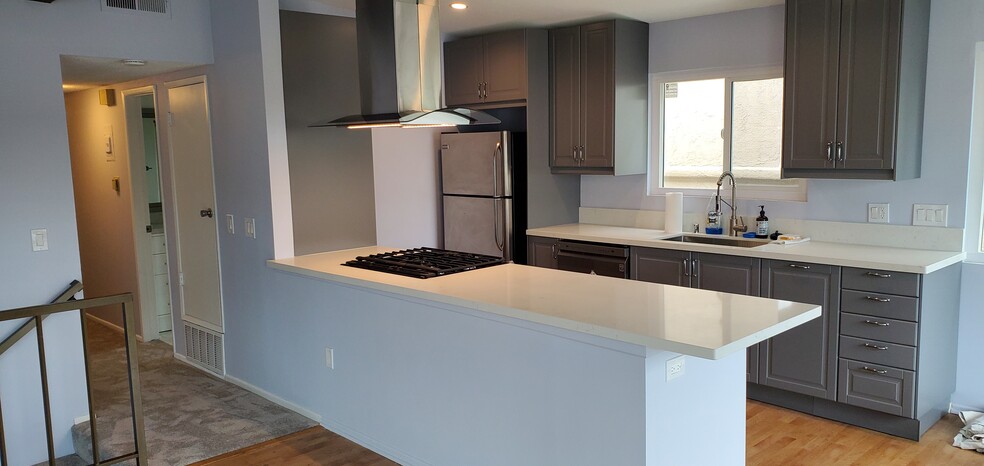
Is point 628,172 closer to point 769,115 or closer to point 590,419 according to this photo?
point 769,115

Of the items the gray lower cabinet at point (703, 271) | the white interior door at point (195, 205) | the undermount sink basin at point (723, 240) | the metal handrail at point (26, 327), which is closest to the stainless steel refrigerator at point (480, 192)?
the gray lower cabinet at point (703, 271)

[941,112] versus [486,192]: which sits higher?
[941,112]

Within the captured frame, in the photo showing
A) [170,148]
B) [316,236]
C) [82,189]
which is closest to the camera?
[316,236]

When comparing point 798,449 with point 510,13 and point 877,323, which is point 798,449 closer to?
point 877,323

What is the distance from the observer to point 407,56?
329 centimetres

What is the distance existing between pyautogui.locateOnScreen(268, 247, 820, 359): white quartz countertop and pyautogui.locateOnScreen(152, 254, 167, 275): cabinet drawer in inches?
110

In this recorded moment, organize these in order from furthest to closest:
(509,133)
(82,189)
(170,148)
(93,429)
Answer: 1. (82,189)
2. (509,133)
3. (170,148)
4. (93,429)

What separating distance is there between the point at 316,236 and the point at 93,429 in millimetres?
1784

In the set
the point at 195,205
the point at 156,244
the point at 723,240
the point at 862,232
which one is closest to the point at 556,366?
the point at 723,240

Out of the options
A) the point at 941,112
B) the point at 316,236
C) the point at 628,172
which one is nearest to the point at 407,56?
the point at 316,236

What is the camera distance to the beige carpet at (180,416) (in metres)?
3.55

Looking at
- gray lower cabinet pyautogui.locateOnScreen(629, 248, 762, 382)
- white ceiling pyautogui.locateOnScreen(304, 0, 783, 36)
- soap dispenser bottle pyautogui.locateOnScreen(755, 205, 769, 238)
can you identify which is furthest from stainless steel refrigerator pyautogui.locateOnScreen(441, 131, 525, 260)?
soap dispenser bottle pyautogui.locateOnScreen(755, 205, 769, 238)

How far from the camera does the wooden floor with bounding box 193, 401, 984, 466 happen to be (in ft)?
10.9

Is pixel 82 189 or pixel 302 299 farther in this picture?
pixel 82 189
